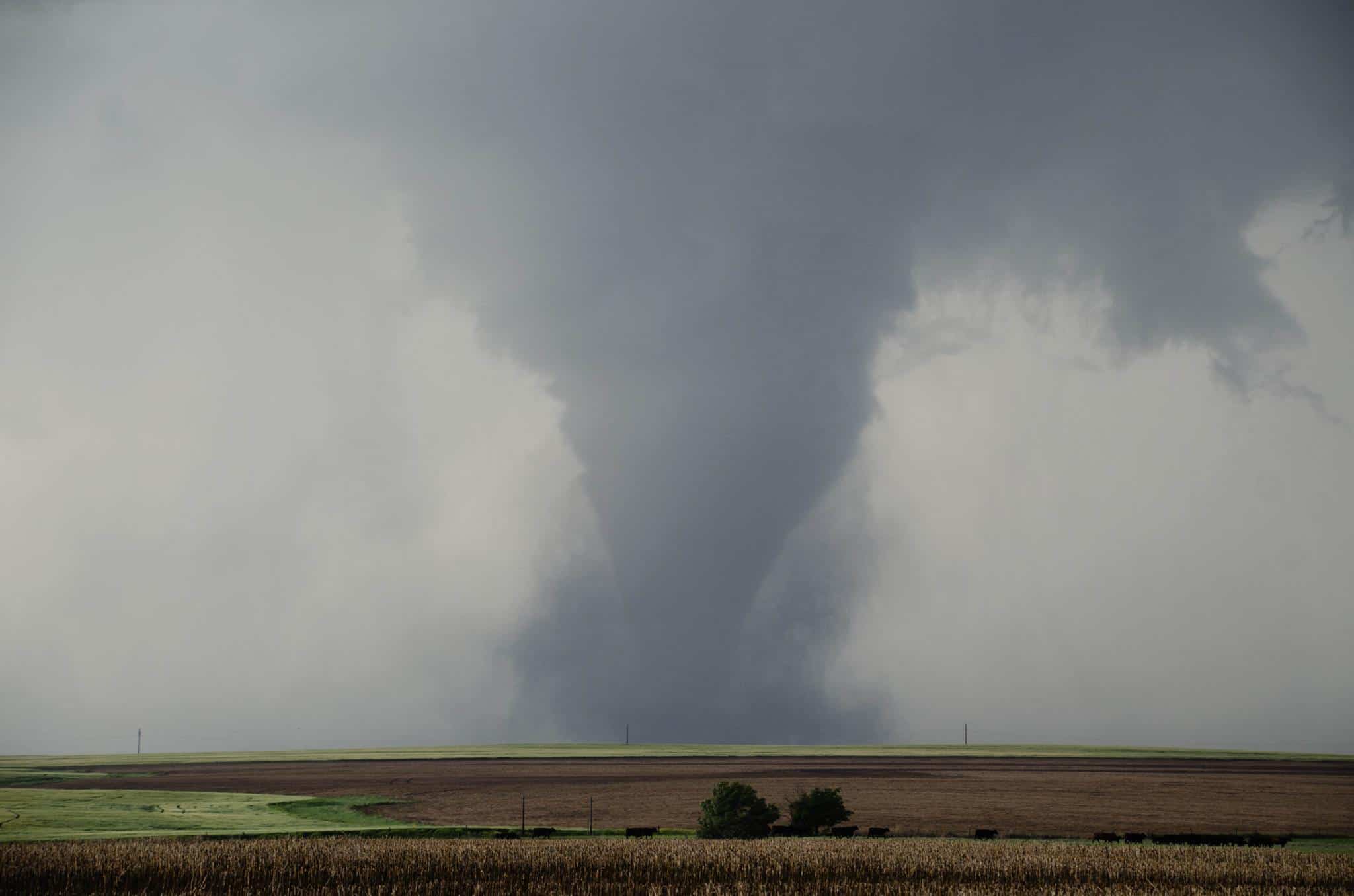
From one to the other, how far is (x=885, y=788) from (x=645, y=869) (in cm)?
6585

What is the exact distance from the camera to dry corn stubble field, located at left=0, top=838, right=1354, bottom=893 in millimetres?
33844

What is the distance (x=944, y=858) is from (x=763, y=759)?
138865mm

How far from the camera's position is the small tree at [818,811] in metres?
56.7

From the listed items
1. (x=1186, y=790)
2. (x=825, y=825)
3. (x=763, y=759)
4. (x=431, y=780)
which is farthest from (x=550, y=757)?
(x=825, y=825)

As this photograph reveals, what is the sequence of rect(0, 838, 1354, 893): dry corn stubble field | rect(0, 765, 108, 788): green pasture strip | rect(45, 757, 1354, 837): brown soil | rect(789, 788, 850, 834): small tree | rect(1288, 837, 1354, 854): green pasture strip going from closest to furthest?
rect(0, 838, 1354, 893): dry corn stubble field < rect(1288, 837, 1354, 854): green pasture strip < rect(789, 788, 850, 834): small tree < rect(45, 757, 1354, 837): brown soil < rect(0, 765, 108, 788): green pasture strip

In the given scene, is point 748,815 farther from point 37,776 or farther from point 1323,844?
point 37,776

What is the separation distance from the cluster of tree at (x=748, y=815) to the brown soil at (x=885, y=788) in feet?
19.2

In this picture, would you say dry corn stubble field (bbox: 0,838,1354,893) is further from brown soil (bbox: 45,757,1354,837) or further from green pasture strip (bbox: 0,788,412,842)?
brown soil (bbox: 45,757,1354,837)

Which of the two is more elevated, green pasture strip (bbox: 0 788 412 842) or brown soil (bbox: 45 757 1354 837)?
green pasture strip (bbox: 0 788 412 842)

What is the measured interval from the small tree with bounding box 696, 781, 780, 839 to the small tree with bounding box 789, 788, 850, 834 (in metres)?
3.37

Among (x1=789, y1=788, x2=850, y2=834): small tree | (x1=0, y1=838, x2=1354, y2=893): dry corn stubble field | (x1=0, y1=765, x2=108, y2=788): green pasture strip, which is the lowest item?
(x1=0, y1=765, x2=108, y2=788): green pasture strip

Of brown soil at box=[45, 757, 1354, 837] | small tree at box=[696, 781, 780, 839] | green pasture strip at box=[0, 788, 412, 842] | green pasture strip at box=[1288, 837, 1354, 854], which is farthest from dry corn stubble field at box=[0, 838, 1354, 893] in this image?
brown soil at box=[45, 757, 1354, 837]

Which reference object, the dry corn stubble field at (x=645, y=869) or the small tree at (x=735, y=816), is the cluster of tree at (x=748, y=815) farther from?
the dry corn stubble field at (x=645, y=869)

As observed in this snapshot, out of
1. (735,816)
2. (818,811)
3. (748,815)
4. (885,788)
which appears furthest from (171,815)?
(885,788)
